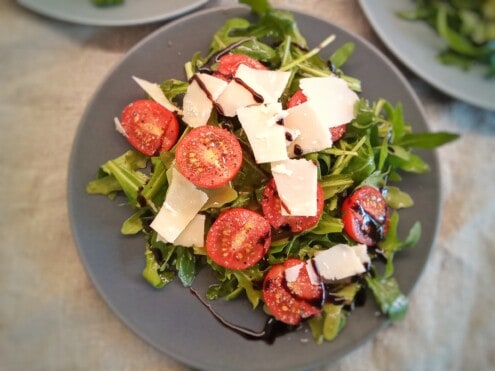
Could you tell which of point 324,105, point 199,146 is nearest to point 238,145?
point 199,146

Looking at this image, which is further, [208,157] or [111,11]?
[111,11]

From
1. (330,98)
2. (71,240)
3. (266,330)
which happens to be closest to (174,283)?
(266,330)

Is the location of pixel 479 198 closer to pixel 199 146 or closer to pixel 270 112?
pixel 270 112

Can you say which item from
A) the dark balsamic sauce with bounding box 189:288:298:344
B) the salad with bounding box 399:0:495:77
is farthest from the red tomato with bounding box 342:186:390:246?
the salad with bounding box 399:0:495:77

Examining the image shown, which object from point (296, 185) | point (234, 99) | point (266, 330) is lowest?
point (266, 330)

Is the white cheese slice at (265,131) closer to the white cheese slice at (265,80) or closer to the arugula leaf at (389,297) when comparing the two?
the white cheese slice at (265,80)

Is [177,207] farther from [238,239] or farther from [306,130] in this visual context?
[306,130]

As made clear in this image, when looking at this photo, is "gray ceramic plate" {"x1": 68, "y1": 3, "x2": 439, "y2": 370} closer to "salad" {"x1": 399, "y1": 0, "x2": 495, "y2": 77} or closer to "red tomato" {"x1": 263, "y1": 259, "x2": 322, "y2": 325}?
"red tomato" {"x1": 263, "y1": 259, "x2": 322, "y2": 325}
